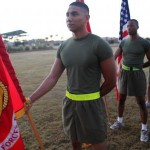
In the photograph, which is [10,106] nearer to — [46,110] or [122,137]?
[122,137]

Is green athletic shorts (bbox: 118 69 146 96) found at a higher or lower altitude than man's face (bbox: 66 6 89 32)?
lower

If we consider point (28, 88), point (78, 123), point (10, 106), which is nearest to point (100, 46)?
point (78, 123)

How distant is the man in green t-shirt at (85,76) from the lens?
132 inches

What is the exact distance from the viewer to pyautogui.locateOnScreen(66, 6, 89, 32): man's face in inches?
134

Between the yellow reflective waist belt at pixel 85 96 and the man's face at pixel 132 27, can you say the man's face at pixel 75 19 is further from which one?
the man's face at pixel 132 27

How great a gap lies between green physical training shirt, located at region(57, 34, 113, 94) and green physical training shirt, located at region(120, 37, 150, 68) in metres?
2.27

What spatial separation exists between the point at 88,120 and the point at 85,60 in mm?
634

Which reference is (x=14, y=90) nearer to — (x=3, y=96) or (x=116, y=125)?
(x=3, y=96)

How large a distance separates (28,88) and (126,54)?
22.1ft

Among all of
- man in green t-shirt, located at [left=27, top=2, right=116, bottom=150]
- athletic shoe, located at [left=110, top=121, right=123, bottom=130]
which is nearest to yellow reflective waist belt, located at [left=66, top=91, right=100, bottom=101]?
man in green t-shirt, located at [left=27, top=2, right=116, bottom=150]

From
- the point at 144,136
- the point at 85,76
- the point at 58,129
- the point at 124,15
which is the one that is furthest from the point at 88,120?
the point at 124,15

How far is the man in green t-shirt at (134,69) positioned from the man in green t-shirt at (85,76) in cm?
214

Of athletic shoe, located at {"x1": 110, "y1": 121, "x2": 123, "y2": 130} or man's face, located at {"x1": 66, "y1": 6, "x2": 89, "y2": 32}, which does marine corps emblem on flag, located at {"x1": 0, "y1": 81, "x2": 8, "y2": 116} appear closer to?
man's face, located at {"x1": 66, "y1": 6, "x2": 89, "y2": 32}

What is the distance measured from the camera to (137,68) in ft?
18.9
